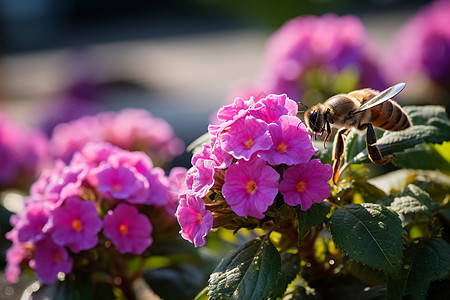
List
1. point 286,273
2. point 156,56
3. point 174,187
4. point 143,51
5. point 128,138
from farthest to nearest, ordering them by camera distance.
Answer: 1. point 143,51
2. point 156,56
3. point 128,138
4. point 174,187
5. point 286,273

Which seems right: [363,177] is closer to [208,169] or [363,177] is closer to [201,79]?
[208,169]

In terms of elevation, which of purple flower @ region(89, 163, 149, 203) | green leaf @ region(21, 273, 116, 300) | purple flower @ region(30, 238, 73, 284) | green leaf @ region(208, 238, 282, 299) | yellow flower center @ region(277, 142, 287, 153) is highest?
yellow flower center @ region(277, 142, 287, 153)

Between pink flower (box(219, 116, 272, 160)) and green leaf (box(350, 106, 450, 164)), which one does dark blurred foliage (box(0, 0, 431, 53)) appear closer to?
green leaf (box(350, 106, 450, 164))

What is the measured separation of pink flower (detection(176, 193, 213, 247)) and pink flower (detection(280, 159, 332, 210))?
14 centimetres

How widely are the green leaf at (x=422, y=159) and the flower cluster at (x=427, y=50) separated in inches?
64.1

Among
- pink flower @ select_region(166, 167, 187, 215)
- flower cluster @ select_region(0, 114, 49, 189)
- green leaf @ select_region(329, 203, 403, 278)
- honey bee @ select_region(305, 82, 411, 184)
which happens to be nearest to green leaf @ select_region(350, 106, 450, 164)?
honey bee @ select_region(305, 82, 411, 184)

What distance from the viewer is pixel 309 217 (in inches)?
38.2

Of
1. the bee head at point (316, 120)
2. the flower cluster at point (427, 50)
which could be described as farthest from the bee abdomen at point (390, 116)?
the flower cluster at point (427, 50)

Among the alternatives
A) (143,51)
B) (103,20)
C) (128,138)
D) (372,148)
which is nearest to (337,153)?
(372,148)

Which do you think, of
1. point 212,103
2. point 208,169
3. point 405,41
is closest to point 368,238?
point 208,169

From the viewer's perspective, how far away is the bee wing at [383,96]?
3.40ft

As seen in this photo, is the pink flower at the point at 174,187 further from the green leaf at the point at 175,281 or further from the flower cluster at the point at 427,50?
the flower cluster at the point at 427,50

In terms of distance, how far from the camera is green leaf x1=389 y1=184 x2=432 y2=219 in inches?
39.8

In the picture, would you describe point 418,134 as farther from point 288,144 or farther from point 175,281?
point 175,281
